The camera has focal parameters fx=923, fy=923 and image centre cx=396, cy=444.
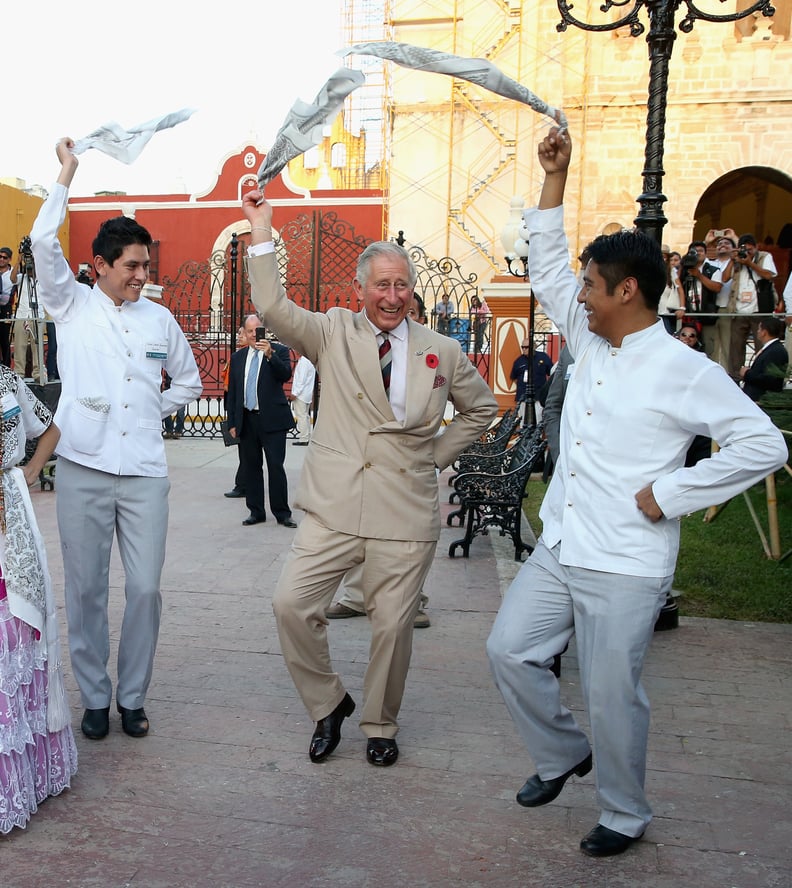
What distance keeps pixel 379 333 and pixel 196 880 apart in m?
2.04

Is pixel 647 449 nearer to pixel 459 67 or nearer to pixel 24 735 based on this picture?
pixel 459 67

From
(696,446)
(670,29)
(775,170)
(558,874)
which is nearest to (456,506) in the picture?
(696,446)

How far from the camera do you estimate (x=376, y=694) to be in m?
3.64

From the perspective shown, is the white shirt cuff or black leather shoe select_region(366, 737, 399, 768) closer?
the white shirt cuff

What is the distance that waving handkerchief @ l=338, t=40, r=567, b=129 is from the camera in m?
3.25

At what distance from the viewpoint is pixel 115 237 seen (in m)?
3.72

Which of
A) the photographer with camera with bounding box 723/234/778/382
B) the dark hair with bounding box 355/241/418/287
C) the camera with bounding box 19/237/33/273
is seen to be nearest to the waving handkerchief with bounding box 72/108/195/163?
the dark hair with bounding box 355/241/418/287

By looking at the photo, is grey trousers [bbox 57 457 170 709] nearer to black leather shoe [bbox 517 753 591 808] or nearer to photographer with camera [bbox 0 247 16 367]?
black leather shoe [bbox 517 753 591 808]

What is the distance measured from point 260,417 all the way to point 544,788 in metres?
5.55

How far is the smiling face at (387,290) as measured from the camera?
3516 millimetres

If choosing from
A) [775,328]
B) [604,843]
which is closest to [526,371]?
[775,328]

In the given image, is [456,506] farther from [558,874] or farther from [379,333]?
[558,874]

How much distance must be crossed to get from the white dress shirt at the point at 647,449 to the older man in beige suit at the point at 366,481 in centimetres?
73

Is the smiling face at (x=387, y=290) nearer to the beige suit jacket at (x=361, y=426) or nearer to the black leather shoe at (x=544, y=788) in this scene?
the beige suit jacket at (x=361, y=426)
